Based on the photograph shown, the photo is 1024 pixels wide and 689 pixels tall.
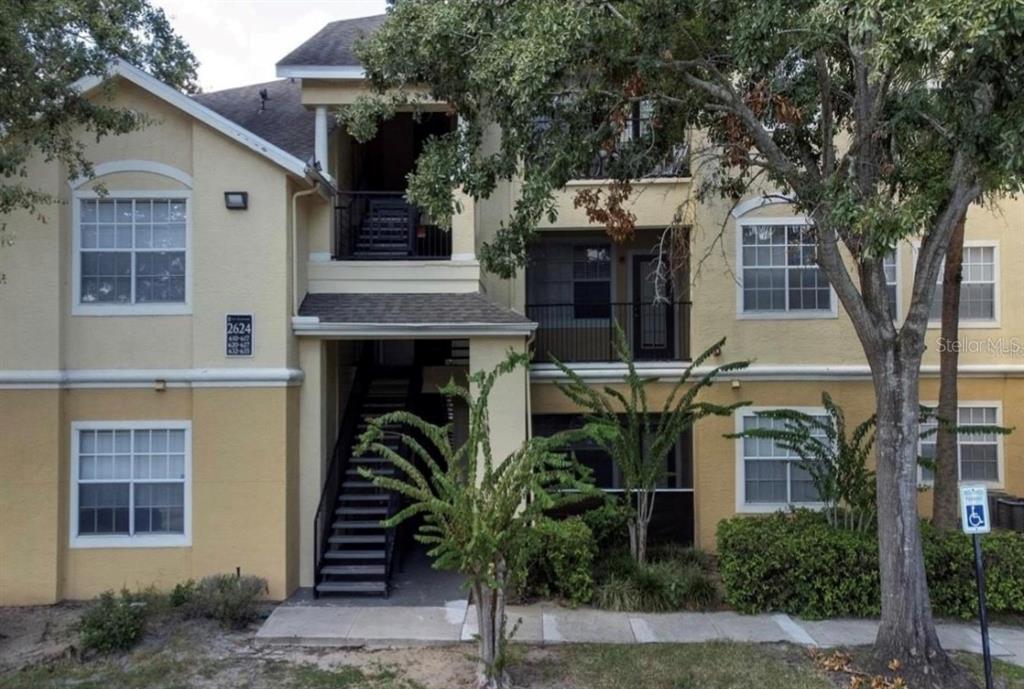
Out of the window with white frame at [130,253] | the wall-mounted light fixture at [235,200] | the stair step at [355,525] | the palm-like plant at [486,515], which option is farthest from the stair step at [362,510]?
the wall-mounted light fixture at [235,200]

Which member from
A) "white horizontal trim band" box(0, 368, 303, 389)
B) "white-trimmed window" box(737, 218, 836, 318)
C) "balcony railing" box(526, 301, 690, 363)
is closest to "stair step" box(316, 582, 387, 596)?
"white horizontal trim band" box(0, 368, 303, 389)

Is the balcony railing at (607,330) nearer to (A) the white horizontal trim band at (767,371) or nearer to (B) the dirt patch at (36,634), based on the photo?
(A) the white horizontal trim band at (767,371)

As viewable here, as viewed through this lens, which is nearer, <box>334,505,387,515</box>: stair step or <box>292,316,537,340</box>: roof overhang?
<box>292,316,537,340</box>: roof overhang

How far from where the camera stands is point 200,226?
1112 centimetres

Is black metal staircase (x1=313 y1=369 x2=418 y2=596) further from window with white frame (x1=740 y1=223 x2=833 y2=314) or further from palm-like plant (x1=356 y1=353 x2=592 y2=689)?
window with white frame (x1=740 y1=223 x2=833 y2=314)

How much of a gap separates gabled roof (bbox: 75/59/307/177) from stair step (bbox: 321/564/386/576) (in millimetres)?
5533

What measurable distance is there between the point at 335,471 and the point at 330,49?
22.9 feet

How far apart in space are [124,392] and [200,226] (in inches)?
99.0

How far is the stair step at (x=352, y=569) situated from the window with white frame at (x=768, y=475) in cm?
605

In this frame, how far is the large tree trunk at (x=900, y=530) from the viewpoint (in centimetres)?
826

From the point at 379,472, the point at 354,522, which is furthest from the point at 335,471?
the point at 354,522

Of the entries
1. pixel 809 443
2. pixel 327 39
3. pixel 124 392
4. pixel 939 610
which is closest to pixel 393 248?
pixel 327 39

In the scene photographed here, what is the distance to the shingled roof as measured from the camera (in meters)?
12.8

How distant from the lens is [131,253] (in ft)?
36.4
